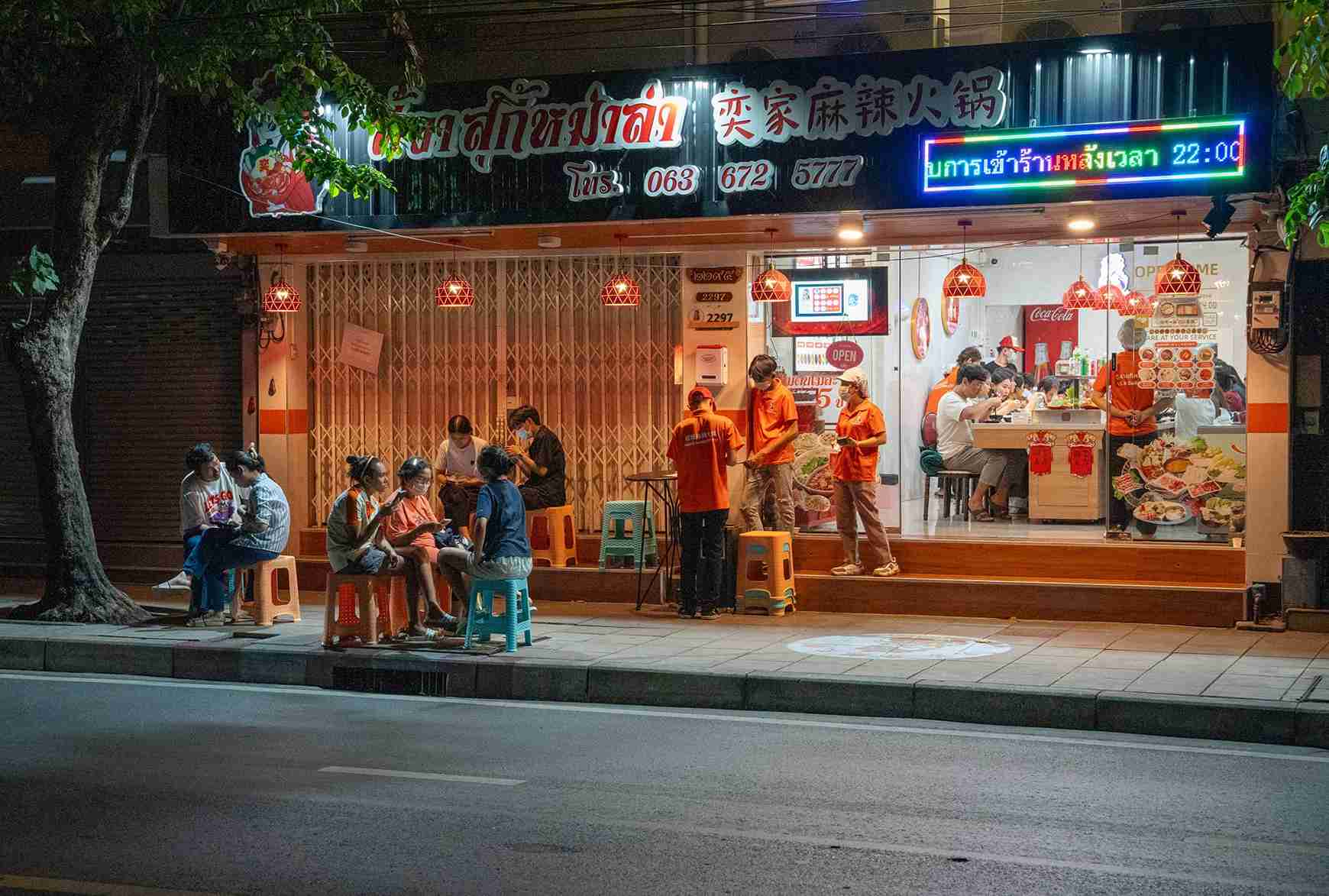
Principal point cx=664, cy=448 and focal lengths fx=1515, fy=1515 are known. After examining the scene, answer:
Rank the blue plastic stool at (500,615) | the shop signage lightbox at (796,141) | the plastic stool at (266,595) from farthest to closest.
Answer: the plastic stool at (266,595) < the shop signage lightbox at (796,141) < the blue plastic stool at (500,615)

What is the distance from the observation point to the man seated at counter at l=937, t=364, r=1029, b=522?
16.5 metres

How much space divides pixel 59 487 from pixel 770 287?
6.80m

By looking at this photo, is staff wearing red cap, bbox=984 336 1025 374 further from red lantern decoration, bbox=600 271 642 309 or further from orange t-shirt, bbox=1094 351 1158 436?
red lantern decoration, bbox=600 271 642 309

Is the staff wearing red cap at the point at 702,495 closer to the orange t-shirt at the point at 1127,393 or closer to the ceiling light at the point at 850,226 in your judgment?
the ceiling light at the point at 850,226

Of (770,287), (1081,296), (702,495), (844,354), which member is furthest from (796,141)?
(702,495)

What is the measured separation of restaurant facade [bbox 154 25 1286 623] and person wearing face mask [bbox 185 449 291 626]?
287 cm

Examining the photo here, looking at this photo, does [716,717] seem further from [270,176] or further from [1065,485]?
[270,176]

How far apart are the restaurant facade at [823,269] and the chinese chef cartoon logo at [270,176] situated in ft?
0.11

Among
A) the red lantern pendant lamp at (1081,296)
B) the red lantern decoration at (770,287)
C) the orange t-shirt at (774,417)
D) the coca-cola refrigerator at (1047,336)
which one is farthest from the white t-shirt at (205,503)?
the coca-cola refrigerator at (1047,336)

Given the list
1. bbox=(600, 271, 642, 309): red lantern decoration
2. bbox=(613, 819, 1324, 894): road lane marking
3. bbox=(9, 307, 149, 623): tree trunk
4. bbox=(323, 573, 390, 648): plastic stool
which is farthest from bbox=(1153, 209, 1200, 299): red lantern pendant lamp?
bbox=(9, 307, 149, 623): tree trunk

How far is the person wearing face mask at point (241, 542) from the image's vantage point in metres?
13.4

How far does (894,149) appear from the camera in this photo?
44.3 feet

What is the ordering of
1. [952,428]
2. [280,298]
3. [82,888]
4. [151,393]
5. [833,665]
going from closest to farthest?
1. [82,888]
2. [833,665]
3. [280,298]
4. [952,428]
5. [151,393]

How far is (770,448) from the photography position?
47.9 feet
